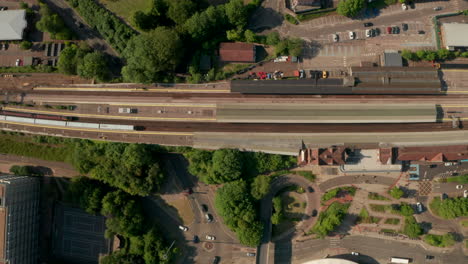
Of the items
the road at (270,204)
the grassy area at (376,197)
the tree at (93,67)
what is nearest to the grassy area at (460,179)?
the grassy area at (376,197)

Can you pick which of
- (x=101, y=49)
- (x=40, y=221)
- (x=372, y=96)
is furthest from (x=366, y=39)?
(x=40, y=221)

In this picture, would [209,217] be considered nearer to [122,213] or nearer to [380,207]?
[122,213]

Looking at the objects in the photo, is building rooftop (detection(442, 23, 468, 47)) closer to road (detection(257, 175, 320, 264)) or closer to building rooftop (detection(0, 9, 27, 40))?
road (detection(257, 175, 320, 264))

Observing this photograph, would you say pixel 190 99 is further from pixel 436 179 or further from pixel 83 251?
pixel 436 179

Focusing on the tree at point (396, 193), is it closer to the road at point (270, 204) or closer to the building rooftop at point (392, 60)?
the road at point (270, 204)

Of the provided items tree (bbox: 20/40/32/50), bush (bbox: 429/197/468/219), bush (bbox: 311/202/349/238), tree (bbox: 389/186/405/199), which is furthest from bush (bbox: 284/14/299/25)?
tree (bbox: 20/40/32/50)

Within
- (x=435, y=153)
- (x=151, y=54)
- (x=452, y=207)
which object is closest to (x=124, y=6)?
(x=151, y=54)

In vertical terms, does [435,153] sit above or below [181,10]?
below
